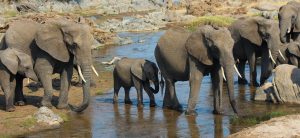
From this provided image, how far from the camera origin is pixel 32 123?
15.2 metres

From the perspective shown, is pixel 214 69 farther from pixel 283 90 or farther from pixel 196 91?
pixel 283 90

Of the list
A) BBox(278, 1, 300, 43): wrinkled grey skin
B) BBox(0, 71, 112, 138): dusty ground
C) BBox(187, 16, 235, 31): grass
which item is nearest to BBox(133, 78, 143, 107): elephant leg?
BBox(0, 71, 112, 138): dusty ground

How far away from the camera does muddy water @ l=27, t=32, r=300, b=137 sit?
1444 centimetres

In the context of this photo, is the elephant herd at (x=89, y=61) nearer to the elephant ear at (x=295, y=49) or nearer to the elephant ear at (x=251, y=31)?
the elephant ear at (x=251, y=31)

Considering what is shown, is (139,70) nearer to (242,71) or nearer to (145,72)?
(145,72)

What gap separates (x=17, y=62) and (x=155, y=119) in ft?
12.6

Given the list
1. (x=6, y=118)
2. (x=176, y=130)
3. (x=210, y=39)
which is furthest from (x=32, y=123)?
(x=210, y=39)

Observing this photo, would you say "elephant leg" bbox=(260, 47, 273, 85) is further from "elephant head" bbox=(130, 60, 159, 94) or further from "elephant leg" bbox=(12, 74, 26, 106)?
"elephant leg" bbox=(12, 74, 26, 106)

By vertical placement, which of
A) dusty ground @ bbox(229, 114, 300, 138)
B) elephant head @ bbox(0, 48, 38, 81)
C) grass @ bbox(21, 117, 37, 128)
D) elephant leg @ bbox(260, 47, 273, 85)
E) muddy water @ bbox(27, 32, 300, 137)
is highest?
elephant head @ bbox(0, 48, 38, 81)

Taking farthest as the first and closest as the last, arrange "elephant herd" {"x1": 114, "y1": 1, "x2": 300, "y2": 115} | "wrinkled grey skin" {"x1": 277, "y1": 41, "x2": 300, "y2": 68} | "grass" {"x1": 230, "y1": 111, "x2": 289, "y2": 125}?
1. "wrinkled grey skin" {"x1": 277, "y1": 41, "x2": 300, "y2": 68}
2. "elephant herd" {"x1": 114, "y1": 1, "x2": 300, "y2": 115}
3. "grass" {"x1": 230, "y1": 111, "x2": 289, "y2": 125}

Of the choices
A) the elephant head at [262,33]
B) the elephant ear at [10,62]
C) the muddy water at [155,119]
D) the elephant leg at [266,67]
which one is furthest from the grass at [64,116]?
the elephant leg at [266,67]

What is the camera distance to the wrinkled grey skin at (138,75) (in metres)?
18.0

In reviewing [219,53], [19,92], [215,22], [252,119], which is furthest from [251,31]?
[215,22]

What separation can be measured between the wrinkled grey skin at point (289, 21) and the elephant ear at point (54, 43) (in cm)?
856
